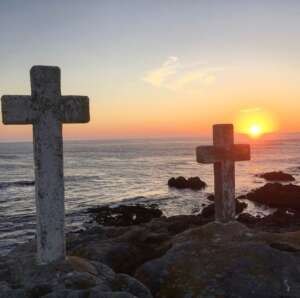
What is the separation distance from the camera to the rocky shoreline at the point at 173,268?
8.30m

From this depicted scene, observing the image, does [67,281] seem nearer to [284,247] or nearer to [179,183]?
[284,247]

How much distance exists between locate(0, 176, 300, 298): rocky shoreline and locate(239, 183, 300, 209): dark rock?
26.0 m

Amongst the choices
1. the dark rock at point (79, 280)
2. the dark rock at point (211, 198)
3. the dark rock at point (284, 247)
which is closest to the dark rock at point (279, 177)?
the dark rock at point (211, 198)

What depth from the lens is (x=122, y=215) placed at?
35.3 m

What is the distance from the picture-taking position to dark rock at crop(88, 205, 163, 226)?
33.1 m

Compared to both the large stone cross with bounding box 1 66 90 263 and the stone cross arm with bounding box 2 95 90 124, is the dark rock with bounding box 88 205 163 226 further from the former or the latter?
the stone cross arm with bounding box 2 95 90 124

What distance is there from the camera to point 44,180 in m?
9.72

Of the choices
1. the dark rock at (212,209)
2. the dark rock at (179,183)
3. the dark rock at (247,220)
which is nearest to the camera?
the dark rock at (247,220)

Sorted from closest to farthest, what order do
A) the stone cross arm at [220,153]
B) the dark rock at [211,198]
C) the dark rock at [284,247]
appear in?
the dark rock at [284,247] < the stone cross arm at [220,153] < the dark rock at [211,198]

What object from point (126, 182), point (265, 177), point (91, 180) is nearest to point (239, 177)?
point (265, 177)

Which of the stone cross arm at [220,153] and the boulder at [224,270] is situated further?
the stone cross arm at [220,153]

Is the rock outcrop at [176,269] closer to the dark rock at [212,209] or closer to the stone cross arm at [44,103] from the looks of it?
the stone cross arm at [44,103]

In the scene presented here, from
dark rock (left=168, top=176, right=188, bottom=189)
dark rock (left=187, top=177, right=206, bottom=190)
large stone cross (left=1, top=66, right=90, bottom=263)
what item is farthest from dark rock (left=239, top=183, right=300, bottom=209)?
large stone cross (left=1, top=66, right=90, bottom=263)

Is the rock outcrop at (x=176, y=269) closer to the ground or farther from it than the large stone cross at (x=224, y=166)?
closer to the ground
